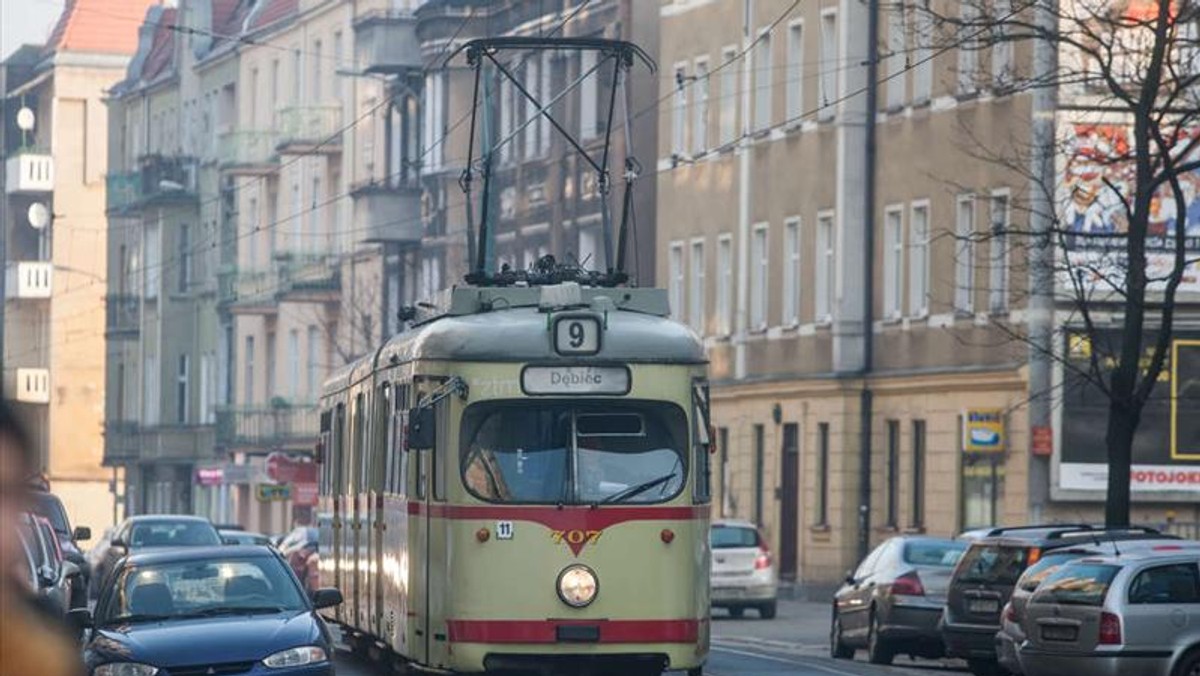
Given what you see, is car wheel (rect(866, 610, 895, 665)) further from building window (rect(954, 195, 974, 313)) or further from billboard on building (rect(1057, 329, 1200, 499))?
building window (rect(954, 195, 974, 313))

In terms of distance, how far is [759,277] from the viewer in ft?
184

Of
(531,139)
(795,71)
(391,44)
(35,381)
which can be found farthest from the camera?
(35,381)

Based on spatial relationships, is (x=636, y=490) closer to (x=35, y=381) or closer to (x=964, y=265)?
(x=964, y=265)

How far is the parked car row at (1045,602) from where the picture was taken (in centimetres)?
2161

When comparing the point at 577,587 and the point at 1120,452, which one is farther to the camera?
the point at 1120,452

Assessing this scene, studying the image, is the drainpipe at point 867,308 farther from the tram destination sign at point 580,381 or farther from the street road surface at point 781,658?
the tram destination sign at point 580,381

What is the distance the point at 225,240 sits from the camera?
8744 cm

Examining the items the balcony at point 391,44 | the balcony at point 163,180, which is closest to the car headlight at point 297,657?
the balcony at point 391,44

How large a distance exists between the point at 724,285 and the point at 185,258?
123 feet

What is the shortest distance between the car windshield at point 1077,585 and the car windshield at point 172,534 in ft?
69.5

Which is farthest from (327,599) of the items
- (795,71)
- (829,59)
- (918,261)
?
(795,71)

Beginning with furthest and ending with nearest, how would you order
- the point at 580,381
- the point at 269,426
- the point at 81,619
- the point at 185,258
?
1. the point at 185,258
2. the point at 269,426
3. the point at 580,381
4. the point at 81,619

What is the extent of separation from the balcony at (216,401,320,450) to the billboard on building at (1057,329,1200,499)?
115 feet

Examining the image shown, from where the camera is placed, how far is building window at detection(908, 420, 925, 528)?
47938 millimetres
